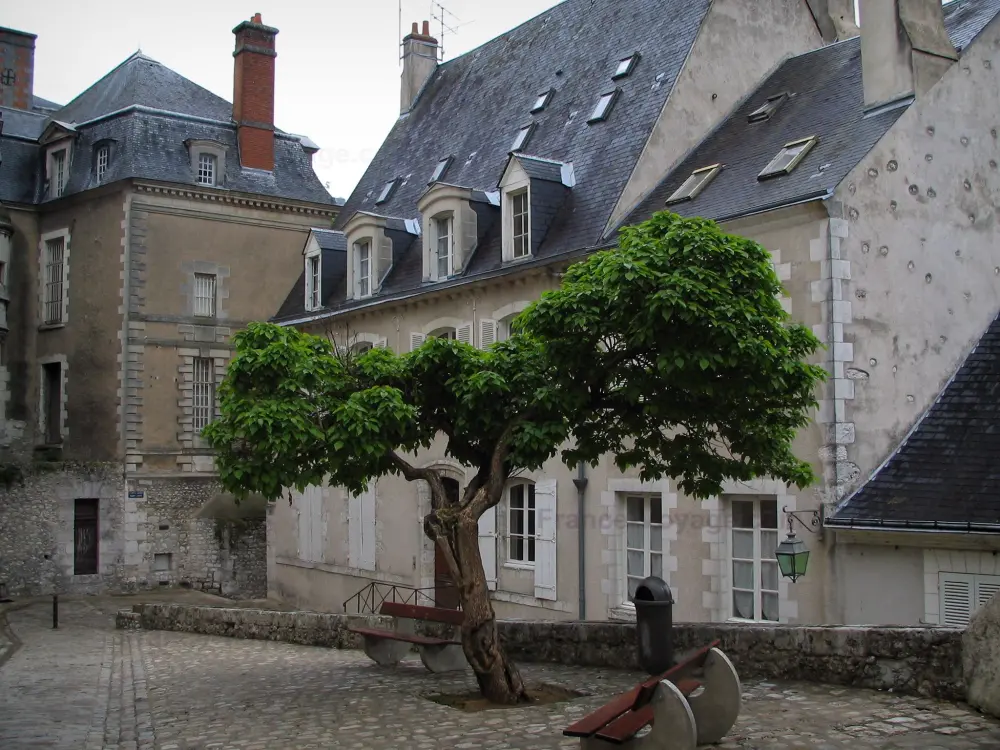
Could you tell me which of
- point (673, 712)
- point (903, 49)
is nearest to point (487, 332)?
point (903, 49)

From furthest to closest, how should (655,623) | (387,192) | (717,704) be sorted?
(387,192)
(655,623)
(717,704)

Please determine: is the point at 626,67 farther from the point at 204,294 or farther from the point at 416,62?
the point at 204,294

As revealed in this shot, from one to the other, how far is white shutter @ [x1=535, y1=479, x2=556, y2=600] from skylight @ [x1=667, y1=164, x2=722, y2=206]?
4239 millimetres

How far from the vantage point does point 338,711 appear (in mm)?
8922

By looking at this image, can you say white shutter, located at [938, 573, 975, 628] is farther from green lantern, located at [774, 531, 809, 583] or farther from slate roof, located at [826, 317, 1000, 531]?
green lantern, located at [774, 531, 809, 583]

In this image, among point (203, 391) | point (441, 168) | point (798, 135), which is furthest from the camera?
point (203, 391)

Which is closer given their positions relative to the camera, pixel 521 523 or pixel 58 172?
pixel 521 523

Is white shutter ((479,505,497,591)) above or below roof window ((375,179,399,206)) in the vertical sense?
below

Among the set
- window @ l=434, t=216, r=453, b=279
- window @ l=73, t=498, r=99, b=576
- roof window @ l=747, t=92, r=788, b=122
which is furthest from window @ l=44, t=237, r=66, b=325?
roof window @ l=747, t=92, r=788, b=122

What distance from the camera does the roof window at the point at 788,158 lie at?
13477 mm

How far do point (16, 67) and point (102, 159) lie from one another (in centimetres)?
551

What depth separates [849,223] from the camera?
12344mm

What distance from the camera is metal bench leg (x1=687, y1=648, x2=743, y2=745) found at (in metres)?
6.98

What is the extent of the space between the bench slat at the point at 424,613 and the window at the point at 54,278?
15521 mm
